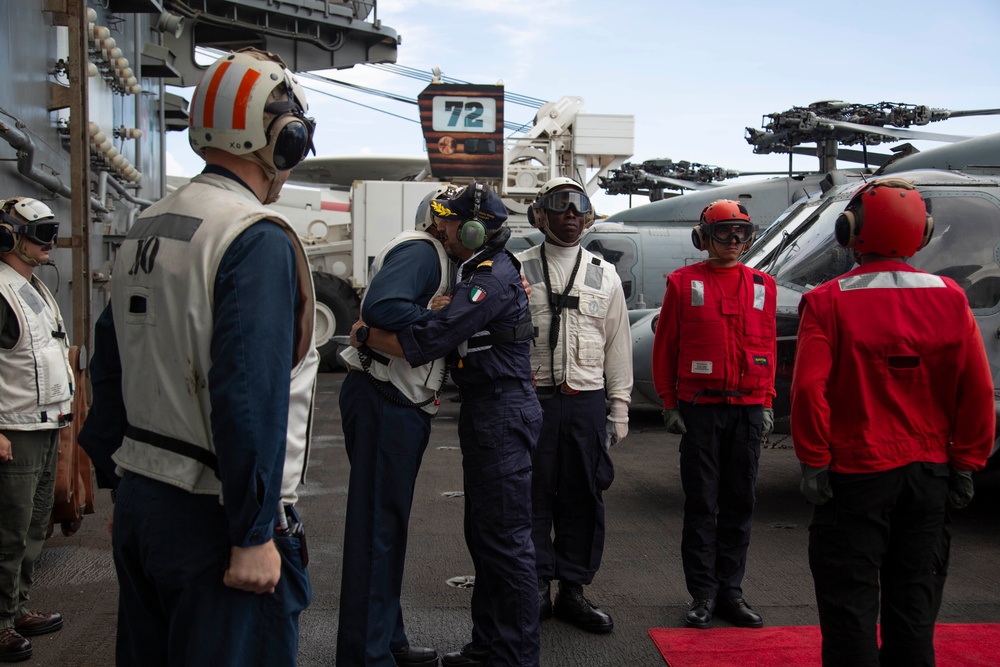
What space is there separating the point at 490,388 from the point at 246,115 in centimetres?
178

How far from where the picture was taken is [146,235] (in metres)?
2.13

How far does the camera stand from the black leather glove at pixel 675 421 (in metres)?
4.54

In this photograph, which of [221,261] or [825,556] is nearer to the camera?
[221,261]

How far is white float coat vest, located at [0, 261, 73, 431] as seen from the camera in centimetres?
411

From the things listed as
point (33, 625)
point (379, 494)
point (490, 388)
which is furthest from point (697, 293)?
point (33, 625)

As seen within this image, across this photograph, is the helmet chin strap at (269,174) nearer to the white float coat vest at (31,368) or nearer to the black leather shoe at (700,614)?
the white float coat vest at (31,368)

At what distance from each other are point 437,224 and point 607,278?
46.5 inches

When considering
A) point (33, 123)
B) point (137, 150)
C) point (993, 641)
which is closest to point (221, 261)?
point (993, 641)

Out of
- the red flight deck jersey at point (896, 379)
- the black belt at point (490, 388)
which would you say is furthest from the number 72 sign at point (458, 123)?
the red flight deck jersey at point (896, 379)

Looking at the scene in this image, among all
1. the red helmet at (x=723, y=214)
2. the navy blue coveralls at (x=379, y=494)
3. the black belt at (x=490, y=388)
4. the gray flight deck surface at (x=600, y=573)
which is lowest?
the gray flight deck surface at (x=600, y=573)

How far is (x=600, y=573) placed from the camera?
5.06 m

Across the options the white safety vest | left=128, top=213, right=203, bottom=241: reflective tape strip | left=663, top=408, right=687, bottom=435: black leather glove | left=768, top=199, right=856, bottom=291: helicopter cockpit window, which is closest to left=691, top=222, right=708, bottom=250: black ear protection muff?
the white safety vest

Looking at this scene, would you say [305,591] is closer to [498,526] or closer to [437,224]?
[498,526]

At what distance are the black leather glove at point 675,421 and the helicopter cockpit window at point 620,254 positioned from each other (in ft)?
26.6
